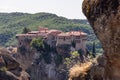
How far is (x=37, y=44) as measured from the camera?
143000 millimetres

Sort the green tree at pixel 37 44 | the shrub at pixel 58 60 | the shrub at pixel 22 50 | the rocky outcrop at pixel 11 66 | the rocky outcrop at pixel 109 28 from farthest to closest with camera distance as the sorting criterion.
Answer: the shrub at pixel 22 50
the green tree at pixel 37 44
the shrub at pixel 58 60
the rocky outcrop at pixel 11 66
the rocky outcrop at pixel 109 28

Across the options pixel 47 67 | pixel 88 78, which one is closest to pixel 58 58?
pixel 47 67

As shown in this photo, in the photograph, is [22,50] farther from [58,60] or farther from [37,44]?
[58,60]

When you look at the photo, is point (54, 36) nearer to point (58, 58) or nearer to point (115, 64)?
point (58, 58)

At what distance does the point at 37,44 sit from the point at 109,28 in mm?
130674

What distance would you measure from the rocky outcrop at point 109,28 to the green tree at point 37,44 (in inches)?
5081

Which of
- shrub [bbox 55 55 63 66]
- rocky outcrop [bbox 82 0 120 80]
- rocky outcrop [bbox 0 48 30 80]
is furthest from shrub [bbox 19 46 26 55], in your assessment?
rocky outcrop [bbox 82 0 120 80]

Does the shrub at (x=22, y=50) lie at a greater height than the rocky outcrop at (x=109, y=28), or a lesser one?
lesser

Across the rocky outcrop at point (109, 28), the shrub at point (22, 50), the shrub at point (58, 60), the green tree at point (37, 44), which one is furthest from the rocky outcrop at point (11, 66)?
the shrub at point (22, 50)

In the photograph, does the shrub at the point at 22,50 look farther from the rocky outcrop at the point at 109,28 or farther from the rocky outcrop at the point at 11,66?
the rocky outcrop at the point at 109,28

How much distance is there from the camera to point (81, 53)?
131375 mm

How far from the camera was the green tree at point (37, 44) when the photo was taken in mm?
142875

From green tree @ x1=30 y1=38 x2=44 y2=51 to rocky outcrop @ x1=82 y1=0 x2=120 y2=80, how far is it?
129055mm

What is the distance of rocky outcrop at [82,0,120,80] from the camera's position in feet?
40.9
